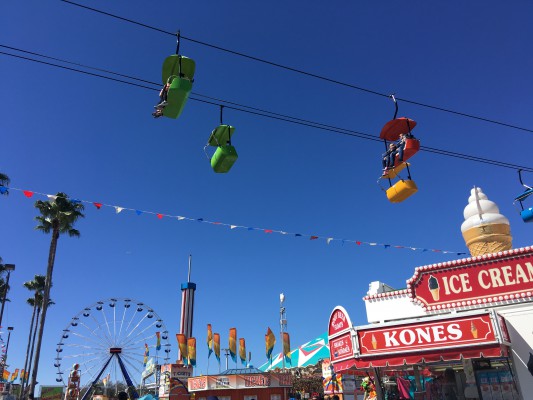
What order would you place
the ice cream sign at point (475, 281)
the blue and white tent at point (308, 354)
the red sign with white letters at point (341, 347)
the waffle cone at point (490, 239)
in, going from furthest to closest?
1. the blue and white tent at point (308, 354)
2. the waffle cone at point (490, 239)
3. the red sign with white letters at point (341, 347)
4. the ice cream sign at point (475, 281)

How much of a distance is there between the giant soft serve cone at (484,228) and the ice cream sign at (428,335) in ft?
10.8

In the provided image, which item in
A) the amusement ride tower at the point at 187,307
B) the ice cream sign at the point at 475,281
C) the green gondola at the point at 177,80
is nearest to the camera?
the green gondola at the point at 177,80

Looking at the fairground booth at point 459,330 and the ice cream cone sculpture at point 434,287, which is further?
the ice cream cone sculpture at point 434,287

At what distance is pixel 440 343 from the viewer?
9523mm

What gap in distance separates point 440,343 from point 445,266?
2449mm

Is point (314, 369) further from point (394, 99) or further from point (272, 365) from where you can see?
point (394, 99)

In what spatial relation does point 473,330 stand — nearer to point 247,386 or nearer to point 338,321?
point 338,321

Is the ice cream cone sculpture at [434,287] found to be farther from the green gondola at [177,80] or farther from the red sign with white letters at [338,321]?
the green gondola at [177,80]

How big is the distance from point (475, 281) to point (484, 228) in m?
1.98

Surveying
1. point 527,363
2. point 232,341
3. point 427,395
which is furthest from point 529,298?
point 232,341

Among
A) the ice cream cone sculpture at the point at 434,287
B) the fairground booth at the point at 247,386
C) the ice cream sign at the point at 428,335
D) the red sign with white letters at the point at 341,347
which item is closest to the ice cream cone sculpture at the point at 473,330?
the ice cream sign at the point at 428,335

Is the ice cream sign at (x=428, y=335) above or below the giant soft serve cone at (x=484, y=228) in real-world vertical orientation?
below

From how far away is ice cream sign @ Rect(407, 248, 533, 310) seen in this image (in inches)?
403

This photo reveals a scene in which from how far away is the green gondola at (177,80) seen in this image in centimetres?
663
